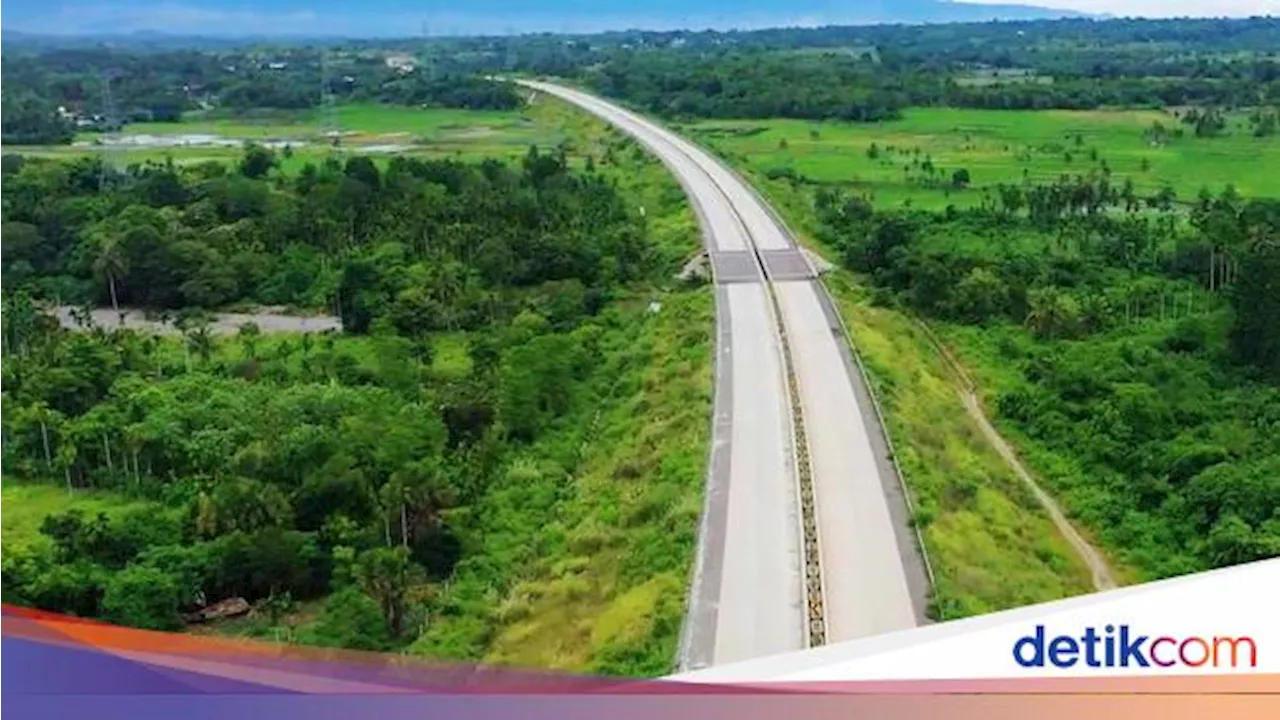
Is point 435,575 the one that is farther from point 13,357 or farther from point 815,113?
point 815,113

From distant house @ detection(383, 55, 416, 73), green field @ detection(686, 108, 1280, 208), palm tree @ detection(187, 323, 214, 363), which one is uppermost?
distant house @ detection(383, 55, 416, 73)

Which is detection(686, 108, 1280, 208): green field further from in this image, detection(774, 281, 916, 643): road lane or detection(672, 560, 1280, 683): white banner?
detection(672, 560, 1280, 683): white banner

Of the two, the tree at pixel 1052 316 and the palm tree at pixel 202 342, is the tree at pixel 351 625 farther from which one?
the tree at pixel 1052 316

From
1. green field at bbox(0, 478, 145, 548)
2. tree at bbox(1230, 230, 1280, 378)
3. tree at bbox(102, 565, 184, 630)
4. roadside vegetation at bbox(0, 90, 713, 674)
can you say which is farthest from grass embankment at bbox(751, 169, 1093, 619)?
green field at bbox(0, 478, 145, 548)

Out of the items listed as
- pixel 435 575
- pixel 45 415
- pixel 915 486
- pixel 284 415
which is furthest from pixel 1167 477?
A: pixel 45 415

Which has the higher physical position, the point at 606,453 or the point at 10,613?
the point at 10,613

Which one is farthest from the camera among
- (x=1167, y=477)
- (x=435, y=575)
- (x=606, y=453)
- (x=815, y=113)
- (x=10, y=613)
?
(x=815, y=113)

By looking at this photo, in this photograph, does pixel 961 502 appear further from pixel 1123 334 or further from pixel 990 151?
pixel 990 151
